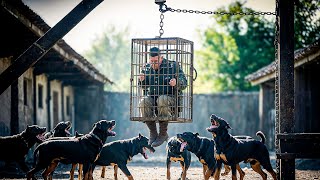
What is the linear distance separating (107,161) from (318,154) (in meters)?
4.93

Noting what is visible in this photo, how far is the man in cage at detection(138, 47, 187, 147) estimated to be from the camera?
46.9 ft

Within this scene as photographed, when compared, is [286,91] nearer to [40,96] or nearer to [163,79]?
[163,79]

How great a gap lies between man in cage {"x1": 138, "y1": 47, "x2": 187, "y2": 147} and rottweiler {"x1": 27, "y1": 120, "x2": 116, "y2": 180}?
1.09 meters

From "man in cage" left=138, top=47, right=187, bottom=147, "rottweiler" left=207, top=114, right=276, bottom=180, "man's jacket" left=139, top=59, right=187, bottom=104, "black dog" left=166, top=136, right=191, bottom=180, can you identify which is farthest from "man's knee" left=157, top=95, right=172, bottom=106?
"black dog" left=166, top=136, right=191, bottom=180

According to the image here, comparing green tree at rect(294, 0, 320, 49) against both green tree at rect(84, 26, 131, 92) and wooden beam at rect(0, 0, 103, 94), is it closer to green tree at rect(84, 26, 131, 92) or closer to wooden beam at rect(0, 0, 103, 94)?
wooden beam at rect(0, 0, 103, 94)

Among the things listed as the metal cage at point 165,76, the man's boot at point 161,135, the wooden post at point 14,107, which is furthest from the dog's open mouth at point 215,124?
the wooden post at point 14,107

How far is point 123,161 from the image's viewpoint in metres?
14.8

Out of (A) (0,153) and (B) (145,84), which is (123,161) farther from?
(A) (0,153)

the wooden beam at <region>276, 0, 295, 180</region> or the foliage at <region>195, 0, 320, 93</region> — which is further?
the foliage at <region>195, 0, 320, 93</region>

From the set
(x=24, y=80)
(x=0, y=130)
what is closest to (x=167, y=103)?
(x=0, y=130)

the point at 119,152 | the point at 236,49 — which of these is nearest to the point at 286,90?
the point at 119,152

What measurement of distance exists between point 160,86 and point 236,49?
132ft

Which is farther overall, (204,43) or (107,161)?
(204,43)

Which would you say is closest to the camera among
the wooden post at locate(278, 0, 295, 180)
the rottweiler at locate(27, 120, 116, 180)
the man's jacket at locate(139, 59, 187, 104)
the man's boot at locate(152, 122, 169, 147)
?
the wooden post at locate(278, 0, 295, 180)
